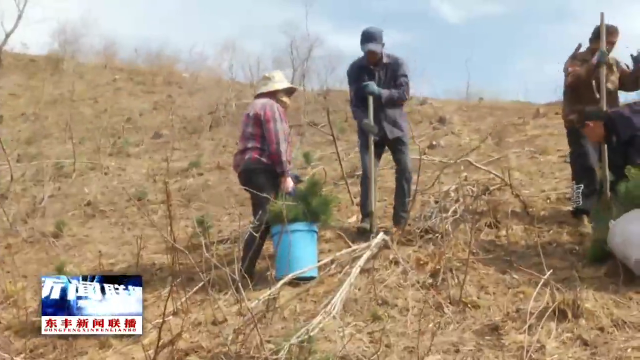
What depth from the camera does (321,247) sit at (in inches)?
220

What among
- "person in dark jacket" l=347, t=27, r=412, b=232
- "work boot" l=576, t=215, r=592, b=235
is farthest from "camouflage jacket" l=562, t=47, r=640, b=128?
"person in dark jacket" l=347, t=27, r=412, b=232

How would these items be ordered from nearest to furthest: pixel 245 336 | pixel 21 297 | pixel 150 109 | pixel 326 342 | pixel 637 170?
1. pixel 245 336
2. pixel 326 342
3. pixel 637 170
4. pixel 21 297
5. pixel 150 109

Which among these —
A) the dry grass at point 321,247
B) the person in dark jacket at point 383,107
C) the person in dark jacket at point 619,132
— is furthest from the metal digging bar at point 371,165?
the person in dark jacket at point 619,132

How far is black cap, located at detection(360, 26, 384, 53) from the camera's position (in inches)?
203

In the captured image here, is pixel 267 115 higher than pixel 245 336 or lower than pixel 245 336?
higher

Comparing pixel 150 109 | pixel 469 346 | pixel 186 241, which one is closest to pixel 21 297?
pixel 186 241

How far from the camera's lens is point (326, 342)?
378cm

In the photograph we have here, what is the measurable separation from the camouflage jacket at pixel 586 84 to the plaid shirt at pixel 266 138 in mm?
2141

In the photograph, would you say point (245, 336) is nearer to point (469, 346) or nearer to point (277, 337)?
point (277, 337)

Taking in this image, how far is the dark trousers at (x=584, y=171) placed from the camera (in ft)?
17.4

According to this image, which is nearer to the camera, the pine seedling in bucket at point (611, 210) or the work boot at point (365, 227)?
the pine seedling in bucket at point (611, 210)

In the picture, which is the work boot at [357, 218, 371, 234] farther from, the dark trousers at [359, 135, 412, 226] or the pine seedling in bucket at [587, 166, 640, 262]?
the pine seedling in bucket at [587, 166, 640, 262]

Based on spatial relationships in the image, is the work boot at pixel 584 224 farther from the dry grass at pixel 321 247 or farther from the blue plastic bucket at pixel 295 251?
the blue plastic bucket at pixel 295 251

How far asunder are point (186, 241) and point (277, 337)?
2.58 m
